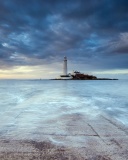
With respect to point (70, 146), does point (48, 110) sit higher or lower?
lower

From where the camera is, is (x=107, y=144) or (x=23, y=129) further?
(x=23, y=129)

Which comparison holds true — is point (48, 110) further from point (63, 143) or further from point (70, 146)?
point (70, 146)

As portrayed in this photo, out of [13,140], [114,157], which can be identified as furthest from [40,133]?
[114,157]

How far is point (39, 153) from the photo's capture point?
3.83 m

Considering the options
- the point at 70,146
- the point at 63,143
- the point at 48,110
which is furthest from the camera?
the point at 48,110

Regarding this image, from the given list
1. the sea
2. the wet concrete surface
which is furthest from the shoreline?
the sea

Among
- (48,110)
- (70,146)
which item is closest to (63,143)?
(70,146)

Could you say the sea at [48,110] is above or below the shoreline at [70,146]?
below

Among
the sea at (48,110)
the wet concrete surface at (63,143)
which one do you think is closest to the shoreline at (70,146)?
the wet concrete surface at (63,143)

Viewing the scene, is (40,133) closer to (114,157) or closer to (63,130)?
(63,130)

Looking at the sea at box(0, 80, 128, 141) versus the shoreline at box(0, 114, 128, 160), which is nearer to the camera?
the shoreline at box(0, 114, 128, 160)

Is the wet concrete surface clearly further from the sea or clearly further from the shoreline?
the sea

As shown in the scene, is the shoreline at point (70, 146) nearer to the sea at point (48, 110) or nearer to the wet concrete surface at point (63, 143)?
the wet concrete surface at point (63, 143)

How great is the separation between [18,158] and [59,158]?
70 cm
